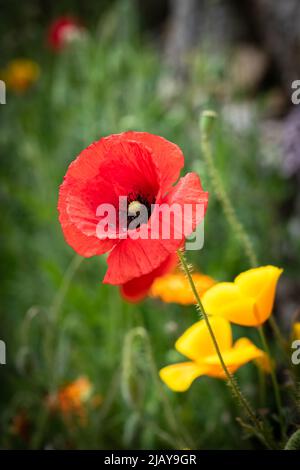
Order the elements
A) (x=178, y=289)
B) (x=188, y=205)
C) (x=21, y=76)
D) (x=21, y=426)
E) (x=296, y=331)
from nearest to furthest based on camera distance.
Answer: (x=188, y=205) < (x=296, y=331) < (x=178, y=289) < (x=21, y=426) < (x=21, y=76)

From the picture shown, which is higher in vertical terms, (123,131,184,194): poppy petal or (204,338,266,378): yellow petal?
(123,131,184,194): poppy petal

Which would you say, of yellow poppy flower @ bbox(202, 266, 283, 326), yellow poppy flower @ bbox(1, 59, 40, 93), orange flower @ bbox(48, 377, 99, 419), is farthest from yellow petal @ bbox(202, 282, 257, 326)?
yellow poppy flower @ bbox(1, 59, 40, 93)

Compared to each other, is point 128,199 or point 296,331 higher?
point 128,199

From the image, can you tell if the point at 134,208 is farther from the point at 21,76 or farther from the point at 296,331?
the point at 21,76

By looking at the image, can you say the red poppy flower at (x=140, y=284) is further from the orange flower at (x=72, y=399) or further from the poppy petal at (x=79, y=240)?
the orange flower at (x=72, y=399)

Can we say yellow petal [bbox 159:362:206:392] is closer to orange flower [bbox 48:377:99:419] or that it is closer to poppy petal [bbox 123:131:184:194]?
poppy petal [bbox 123:131:184:194]

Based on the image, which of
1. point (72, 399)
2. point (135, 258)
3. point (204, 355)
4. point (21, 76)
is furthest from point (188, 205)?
point (21, 76)
